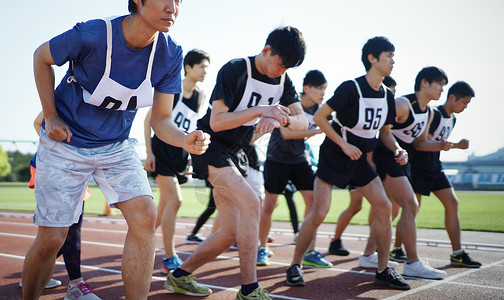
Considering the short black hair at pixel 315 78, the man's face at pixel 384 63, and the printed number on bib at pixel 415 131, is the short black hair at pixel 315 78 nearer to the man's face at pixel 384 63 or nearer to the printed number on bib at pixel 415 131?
the printed number on bib at pixel 415 131

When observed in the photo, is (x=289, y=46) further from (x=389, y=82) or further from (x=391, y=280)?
(x=389, y=82)

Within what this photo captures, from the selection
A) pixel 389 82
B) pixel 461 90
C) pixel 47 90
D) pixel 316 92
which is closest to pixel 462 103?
pixel 461 90

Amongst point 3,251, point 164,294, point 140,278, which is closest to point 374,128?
point 164,294

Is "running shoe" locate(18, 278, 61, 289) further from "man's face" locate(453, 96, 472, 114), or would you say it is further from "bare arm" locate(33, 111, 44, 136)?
"man's face" locate(453, 96, 472, 114)

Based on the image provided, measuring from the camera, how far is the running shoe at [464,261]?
19.1 ft

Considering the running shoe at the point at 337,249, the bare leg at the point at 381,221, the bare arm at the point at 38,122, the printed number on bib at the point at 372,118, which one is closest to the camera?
the bare arm at the point at 38,122

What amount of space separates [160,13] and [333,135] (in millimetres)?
2638

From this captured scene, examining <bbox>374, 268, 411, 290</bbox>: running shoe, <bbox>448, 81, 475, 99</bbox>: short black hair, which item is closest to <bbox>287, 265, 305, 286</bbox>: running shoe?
<bbox>374, 268, 411, 290</bbox>: running shoe

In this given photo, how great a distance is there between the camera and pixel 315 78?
653 centimetres

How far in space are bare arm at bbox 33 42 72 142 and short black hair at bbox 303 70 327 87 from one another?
4.16 metres

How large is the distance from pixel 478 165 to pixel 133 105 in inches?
1506

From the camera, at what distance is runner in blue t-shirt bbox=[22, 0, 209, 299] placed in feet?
9.50

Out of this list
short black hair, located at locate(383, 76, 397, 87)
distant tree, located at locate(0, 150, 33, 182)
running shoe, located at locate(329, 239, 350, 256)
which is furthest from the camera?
distant tree, located at locate(0, 150, 33, 182)

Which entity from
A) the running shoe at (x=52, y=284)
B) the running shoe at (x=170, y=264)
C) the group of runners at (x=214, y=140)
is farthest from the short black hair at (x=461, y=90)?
the running shoe at (x=52, y=284)
